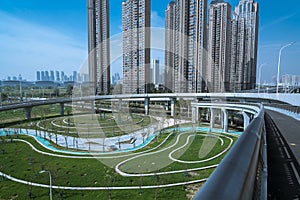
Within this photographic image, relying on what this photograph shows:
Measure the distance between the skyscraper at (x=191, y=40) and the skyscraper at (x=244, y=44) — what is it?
4520mm

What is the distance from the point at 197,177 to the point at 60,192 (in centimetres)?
357

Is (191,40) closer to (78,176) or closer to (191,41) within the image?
(191,41)

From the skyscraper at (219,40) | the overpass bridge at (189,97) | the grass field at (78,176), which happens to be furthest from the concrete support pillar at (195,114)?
the grass field at (78,176)

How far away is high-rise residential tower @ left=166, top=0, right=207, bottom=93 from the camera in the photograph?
9.70 meters

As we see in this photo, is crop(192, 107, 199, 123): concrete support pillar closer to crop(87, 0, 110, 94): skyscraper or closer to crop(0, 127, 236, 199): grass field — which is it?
crop(0, 127, 236, 199): grass field

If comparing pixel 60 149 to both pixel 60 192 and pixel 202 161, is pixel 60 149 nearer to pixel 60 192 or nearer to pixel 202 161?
pixel 60 192

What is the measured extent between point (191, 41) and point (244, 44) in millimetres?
7893

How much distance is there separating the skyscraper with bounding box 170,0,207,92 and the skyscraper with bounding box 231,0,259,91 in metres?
4.52

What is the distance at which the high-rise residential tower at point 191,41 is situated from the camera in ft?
31.8

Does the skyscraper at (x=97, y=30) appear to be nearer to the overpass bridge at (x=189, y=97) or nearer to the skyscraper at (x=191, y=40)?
the skyscraper at (x=191, y=40)

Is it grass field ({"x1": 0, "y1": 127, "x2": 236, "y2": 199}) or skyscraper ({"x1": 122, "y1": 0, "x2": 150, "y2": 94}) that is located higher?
skyscraper ({"x1": 122, "y1": 0, "x2": 150, "y2": 94})

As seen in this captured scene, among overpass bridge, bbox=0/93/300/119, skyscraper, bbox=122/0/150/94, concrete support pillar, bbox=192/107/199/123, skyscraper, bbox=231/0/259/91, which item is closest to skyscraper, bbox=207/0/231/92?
overpass bridge, bbox=0/93/300/119

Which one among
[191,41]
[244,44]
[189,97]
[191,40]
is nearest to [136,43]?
[191,41]

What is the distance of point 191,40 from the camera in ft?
35.4
